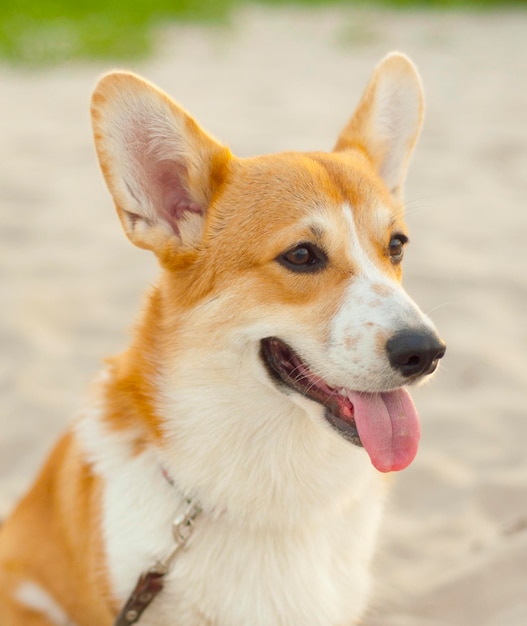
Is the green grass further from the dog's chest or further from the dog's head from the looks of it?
the dog's chest

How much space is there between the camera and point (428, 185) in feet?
20.0

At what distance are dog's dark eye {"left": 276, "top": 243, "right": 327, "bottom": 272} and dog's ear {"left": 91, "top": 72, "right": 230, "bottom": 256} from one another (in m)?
0.29

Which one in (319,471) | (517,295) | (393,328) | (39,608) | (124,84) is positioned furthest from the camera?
(517,295)

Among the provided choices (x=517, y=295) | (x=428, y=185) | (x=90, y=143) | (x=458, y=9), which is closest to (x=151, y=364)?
(x=517, y=295)

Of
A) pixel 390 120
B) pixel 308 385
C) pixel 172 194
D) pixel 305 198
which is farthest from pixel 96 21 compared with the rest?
pixel 308 385

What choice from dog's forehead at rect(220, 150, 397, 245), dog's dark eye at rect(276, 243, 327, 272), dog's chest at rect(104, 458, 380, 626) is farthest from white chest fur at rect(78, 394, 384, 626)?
dog's forehead at rect(220, 150, 397, 245)

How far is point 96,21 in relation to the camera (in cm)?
1095

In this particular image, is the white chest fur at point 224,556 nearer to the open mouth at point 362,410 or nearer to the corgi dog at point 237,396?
the corgi dog at point 237,396

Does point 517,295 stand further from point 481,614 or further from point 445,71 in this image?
point 445,71

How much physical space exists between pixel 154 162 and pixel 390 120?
854 mm

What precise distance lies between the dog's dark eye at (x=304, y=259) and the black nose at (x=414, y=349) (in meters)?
0.35

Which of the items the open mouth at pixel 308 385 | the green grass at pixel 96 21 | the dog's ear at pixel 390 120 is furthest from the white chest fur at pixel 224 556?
the green grass at pixel 96 21

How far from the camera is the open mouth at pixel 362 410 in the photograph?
2.18 meters

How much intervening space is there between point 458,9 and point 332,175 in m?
10.1
